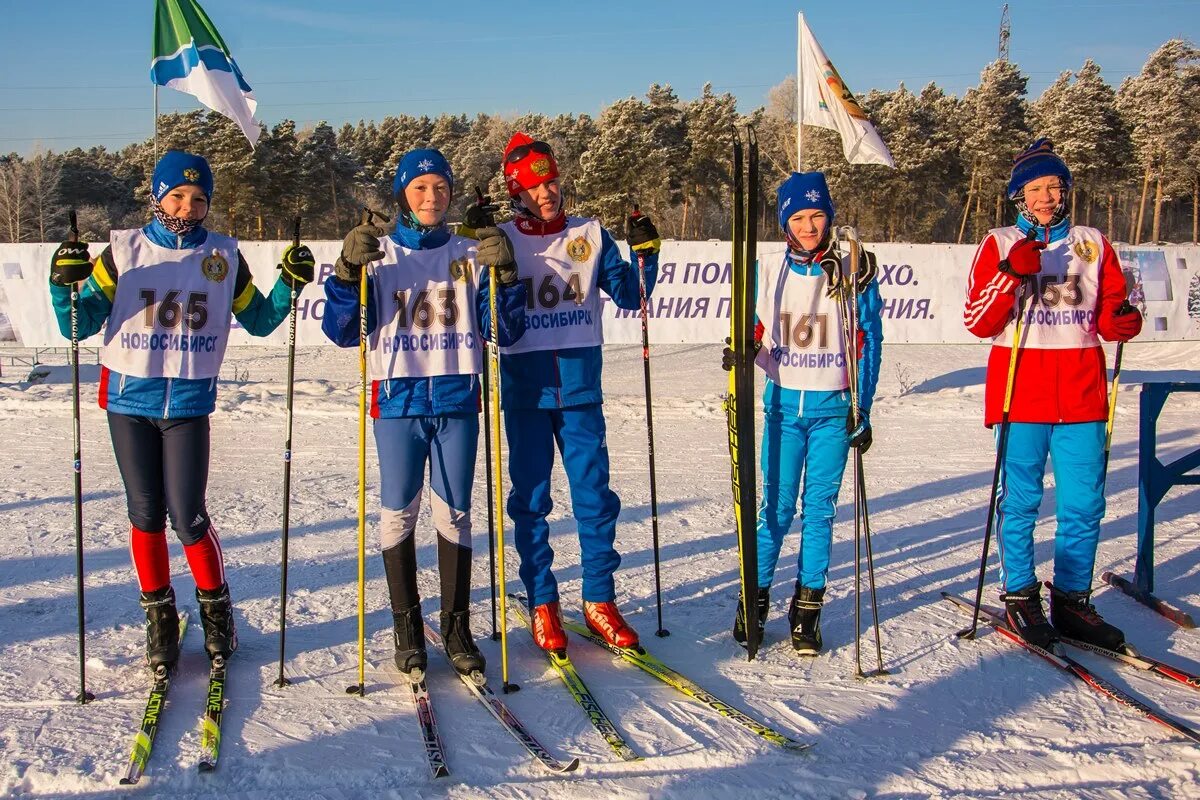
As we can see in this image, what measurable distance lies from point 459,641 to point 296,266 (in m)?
1.66

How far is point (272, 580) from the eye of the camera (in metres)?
5.00

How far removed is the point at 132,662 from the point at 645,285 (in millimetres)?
2736

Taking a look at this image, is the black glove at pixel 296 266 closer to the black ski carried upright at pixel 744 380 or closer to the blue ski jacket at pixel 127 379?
the blue ski jacket at pixel 127 379

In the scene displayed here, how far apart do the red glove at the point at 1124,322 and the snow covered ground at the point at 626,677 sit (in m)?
1.45

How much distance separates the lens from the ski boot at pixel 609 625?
4.06 m

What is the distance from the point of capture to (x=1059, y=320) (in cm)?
422

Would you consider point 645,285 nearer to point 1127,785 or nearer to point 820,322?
point 820,322

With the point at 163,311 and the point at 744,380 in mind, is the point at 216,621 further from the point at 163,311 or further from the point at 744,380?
the point at 744,380

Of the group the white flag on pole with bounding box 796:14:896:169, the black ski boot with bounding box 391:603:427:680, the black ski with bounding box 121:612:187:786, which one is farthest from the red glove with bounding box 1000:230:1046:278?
the white flag on pole with bounding box 796:14:896:169

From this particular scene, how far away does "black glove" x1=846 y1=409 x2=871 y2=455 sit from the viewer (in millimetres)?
3947

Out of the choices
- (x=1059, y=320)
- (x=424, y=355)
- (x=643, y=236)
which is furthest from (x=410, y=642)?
(x=1059, y=320)

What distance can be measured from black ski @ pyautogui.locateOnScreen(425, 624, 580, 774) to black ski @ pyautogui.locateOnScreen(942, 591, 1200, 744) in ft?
7.10

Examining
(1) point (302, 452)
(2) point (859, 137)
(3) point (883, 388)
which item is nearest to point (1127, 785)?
(1) point (302, 452)

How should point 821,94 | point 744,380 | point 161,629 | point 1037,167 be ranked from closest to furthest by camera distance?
point 161,629
point 744,380
point 1037,167
point 821,94
